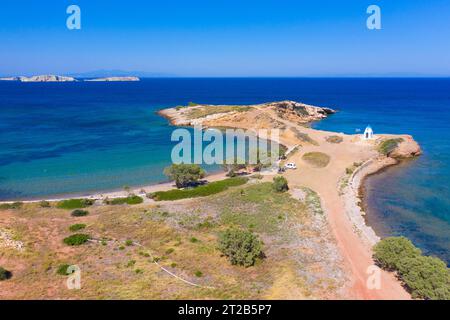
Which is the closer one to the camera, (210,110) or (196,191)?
(196,191)

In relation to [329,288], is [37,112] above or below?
above

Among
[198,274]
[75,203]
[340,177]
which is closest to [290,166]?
[340,177]

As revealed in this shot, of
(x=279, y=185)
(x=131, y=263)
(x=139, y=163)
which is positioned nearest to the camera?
(x=131, y=263)

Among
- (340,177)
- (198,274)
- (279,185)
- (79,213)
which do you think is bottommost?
(198,274)

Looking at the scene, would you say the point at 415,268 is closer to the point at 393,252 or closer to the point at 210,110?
the point at 393,252

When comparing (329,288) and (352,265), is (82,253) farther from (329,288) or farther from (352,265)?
(352,265)

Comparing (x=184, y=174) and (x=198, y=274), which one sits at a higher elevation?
(x=184, y=174)
